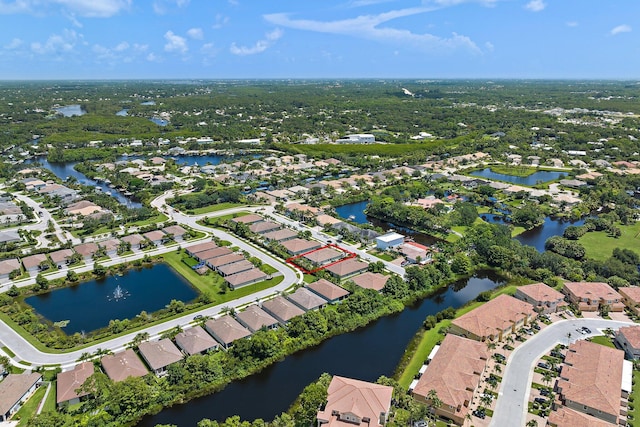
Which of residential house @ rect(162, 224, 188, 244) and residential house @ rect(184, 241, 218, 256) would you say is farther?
residential house @ rect(162, 224, 188, 244)

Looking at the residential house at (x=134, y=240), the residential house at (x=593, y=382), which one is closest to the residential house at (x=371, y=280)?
the residential house at (x=593, y=382)

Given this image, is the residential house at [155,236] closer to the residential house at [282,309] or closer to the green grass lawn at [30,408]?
the residential house at [282,309]

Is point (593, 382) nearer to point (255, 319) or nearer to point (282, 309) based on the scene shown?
point (282, 309)

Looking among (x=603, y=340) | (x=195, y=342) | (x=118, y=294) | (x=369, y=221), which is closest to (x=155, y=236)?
(x=118, y=294)

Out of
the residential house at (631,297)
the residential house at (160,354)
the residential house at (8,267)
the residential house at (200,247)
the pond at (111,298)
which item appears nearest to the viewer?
the residential house at (160,354)

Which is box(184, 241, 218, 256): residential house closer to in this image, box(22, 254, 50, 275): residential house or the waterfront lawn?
box(22, 254, 50, 275): residential house

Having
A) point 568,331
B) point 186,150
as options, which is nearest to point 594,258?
point 568,331

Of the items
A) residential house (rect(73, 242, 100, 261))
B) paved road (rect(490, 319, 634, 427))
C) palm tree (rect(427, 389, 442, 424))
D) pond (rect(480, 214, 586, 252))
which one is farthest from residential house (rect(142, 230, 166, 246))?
pond (rect(480, 214, 586, 252))
